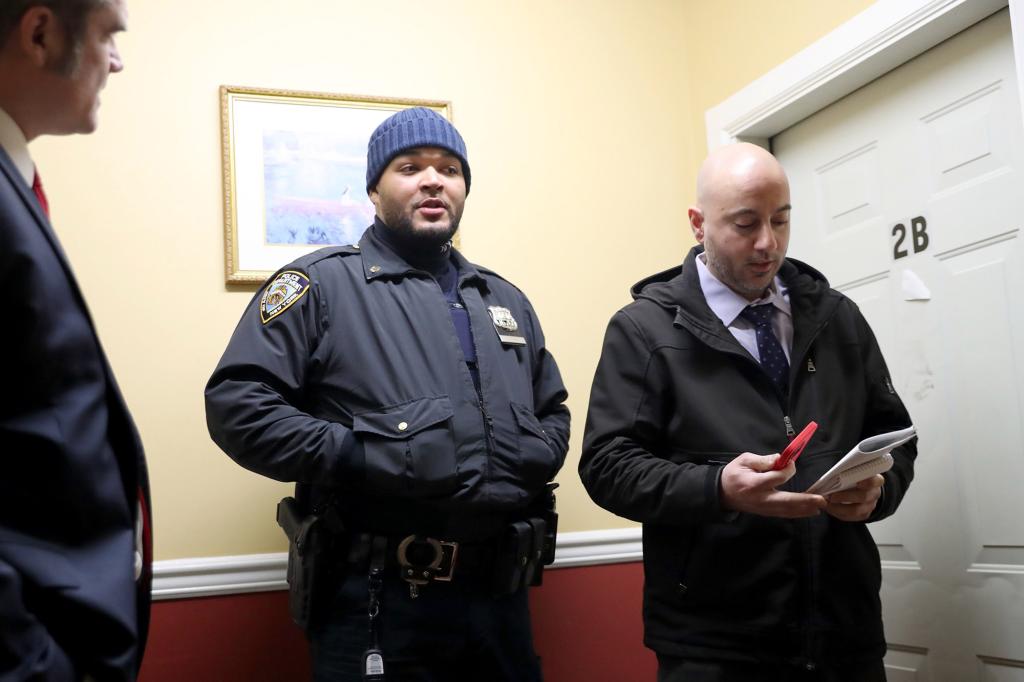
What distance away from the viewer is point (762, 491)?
1.75 metres

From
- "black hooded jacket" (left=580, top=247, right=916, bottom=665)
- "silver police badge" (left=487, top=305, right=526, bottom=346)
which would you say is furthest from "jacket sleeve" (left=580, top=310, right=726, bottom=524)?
"silver police badge" (left=487, top=305, right=526, bottom=346)

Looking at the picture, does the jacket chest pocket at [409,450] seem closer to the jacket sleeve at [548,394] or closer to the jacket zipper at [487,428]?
the jacket zipper at [487,428]

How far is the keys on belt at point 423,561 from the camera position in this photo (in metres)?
2.08

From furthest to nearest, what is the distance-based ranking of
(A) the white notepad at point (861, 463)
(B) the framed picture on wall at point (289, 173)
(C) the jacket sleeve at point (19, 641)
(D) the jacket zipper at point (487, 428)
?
(B) the framed picture on wall at point (289, 173), (D) the jacket zipper at point (487, 428), (A) the white notepad at point (861, 463), (C) the jacket sleeve at point (19, 641)

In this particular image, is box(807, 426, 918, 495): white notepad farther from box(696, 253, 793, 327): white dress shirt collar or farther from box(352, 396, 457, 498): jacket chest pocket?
box(352, 396, 457, 498): jacket chest pocket

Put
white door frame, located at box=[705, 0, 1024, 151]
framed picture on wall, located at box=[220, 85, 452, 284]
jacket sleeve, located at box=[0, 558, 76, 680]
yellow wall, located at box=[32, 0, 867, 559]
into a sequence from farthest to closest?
framed picture on wall, located at box=[220, 85, 452, 284] < yellow wall, located at box=[32, 0, 867, 559] < white door frame, located at box=[705, 0, 1024, 151] < jacket sleeve, located at box=[0, 558, 76, 680]

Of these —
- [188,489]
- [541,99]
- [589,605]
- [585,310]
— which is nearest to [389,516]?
[188,489]

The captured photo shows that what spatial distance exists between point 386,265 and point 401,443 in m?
0.49

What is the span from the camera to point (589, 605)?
9.62 feet

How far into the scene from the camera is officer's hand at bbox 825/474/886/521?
1.83m

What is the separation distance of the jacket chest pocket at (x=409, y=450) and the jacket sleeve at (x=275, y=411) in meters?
0.04

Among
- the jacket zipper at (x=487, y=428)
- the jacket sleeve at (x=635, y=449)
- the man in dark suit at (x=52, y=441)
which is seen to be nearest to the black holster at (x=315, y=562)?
the jacket zipper at (x=487, y=428)

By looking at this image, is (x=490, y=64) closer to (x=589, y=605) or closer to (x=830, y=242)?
(x=830, y=242)

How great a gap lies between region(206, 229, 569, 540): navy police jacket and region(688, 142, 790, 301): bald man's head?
1.90ft
